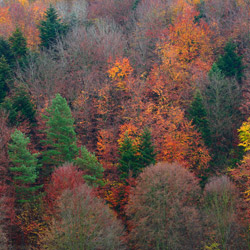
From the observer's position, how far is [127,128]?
36000 mm

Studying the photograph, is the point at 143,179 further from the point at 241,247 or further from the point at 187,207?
the point at 241,247

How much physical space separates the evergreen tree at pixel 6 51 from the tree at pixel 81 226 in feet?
84.4

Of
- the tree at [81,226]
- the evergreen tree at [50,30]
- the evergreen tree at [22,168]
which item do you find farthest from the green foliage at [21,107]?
the evergreen tree at [50,30]

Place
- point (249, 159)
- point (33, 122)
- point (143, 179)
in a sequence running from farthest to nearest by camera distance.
Answer: point (33, 122)
point (143, 179)
point (249, 159)

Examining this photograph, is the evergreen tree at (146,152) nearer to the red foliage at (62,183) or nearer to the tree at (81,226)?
the red foliage at (62,183)

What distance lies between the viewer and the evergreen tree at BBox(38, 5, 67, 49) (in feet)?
154

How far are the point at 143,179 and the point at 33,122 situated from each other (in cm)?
1485

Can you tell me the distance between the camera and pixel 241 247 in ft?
83.1

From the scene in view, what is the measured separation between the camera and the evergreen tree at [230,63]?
1523 inches

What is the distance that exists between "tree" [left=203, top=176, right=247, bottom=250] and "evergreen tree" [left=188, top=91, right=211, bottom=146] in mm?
7947

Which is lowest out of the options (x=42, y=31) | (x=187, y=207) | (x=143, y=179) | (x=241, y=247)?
(x=241, y=247)

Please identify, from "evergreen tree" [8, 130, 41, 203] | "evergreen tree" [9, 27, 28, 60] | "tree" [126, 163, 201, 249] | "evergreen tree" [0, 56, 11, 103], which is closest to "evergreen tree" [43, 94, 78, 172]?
"evergreen tree" [8, 130, 41, 203]

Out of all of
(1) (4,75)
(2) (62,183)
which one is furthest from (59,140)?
Answer: (1) (4,75)

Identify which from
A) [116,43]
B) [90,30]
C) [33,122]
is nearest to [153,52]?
[116,43]
